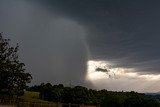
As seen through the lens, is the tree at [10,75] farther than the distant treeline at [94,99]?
No

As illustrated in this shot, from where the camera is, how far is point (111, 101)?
157000mm

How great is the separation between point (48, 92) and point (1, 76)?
382ft

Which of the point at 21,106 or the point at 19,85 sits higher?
the point at 19,85

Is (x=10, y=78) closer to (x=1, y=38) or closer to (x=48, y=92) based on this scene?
(x=1, y=38)

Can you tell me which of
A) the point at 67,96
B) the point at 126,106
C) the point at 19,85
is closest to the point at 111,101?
the point at 126,106

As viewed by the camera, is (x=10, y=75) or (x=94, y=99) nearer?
(x=10, y=75)

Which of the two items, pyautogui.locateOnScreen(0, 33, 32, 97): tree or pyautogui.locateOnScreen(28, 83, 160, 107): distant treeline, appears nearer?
pyautogui.locateOnScreen(0, 33, 32, 97): tree

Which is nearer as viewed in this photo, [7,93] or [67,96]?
[7,93]

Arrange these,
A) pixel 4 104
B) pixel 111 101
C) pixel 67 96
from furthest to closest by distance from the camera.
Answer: pixel 67 96, pixel 111 101, pixel 4 104

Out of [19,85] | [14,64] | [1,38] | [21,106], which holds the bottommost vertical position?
[21,106]

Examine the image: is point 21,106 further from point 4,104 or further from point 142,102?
point 142,102

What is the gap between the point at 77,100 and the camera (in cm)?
16675

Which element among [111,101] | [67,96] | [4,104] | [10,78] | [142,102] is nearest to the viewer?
[4,104]

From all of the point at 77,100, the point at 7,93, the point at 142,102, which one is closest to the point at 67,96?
the point at 77,100
